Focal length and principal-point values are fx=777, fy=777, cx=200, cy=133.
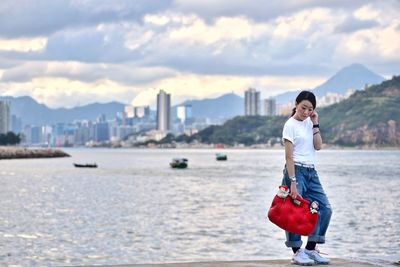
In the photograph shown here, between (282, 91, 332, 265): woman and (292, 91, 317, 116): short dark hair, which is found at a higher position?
(292, 91, 317, 116): short dark hair

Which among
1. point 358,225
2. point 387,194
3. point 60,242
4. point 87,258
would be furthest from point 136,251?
point 387,194

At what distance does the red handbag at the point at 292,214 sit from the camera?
1080 centimetres

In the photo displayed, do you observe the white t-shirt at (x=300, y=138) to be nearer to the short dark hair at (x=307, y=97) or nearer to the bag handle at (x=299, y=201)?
the short dark hair at (x=307, y=97)

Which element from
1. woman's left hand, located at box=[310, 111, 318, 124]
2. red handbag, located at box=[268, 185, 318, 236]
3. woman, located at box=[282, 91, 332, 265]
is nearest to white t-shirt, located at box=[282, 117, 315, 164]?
woman, located at box=[282, 91, 332, 265]

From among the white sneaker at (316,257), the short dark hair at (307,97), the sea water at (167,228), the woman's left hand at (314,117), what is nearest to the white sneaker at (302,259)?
the white sneaker at (316,257)

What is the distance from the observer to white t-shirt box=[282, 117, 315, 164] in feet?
36.6

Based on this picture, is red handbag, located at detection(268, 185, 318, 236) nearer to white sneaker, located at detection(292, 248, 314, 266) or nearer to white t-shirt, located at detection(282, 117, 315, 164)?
white sneaker, located at detection(292, 248, 314, 266)

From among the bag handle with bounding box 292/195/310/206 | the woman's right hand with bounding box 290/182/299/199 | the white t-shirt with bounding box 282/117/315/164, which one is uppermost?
the white t-shirt with bounding box 282/117/315/164

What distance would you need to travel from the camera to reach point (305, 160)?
11.2 metres

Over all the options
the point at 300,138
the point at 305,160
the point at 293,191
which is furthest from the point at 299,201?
the point at 300,138

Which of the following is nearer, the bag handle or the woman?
the bag handle

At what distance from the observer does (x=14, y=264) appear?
25141mm

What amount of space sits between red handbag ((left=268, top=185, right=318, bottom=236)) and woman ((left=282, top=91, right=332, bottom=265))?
0.23 meters

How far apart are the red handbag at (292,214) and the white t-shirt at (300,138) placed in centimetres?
60
